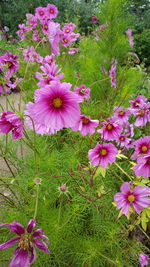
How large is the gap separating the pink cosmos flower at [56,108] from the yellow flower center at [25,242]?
0.24m

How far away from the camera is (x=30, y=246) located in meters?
0.51

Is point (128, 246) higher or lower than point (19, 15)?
lower

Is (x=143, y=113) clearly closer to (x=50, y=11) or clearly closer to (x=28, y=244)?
(x=28, y=244)

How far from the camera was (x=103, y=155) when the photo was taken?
77cm

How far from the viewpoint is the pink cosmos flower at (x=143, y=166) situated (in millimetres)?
647

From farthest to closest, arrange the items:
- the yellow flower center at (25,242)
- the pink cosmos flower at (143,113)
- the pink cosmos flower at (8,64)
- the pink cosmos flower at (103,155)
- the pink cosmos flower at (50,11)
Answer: the pink cosmos flower at (50,11), the pink cosmos flower at (143,113), the pink cosmos flower at (8,64), the pink cosmos flower at (103,155), the yellow flower center at (25,242)

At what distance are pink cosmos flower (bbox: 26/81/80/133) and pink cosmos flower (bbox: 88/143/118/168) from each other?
0.80 feet

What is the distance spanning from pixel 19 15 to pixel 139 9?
2950mm

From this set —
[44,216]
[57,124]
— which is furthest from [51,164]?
[57,124]

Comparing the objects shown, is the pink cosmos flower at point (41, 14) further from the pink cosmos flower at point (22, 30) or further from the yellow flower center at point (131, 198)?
the yellow flower center at point (131, 198)

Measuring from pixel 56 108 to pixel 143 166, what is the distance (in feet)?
0.99

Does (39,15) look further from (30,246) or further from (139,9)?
(139,9)

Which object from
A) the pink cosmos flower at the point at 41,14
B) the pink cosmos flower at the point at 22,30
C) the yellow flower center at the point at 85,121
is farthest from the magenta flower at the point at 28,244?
the pink cosmos flower at the point at 22,30

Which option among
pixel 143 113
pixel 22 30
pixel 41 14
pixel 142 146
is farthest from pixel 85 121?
pixel 22 30
